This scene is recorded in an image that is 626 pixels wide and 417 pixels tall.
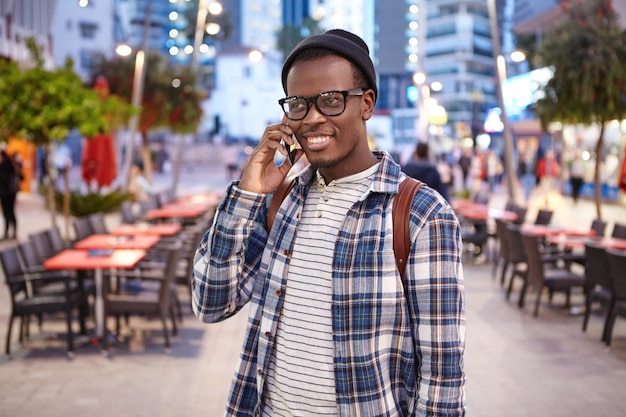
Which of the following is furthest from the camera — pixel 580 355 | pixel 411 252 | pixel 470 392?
pixel 580 355

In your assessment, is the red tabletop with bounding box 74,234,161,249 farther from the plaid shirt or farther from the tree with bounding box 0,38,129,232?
the plaid shirt

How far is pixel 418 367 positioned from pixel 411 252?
29 cm

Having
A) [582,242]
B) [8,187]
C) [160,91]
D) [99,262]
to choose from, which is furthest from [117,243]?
[160,91]

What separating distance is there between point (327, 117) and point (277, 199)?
333mm

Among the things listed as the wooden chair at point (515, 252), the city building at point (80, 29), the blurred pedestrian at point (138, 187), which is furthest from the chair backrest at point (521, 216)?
the city building at point (80, 29)

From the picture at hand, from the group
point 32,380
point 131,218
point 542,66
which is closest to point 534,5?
point 542,66

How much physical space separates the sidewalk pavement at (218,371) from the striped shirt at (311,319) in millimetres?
4225

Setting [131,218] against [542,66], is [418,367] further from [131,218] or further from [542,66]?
[542,66]

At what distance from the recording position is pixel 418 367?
6.88ft

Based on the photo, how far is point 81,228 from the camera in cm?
1100

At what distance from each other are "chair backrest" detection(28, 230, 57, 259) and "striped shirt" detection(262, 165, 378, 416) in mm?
7488

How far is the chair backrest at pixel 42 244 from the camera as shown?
9.17 metres

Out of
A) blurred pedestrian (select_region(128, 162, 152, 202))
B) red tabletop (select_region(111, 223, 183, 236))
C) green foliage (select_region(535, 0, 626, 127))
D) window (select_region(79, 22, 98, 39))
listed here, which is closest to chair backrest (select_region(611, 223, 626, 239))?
green foliage (select_region(535, 0, 626, 127))

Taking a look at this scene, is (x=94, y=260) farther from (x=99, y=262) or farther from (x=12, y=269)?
(x=12, y=269)
